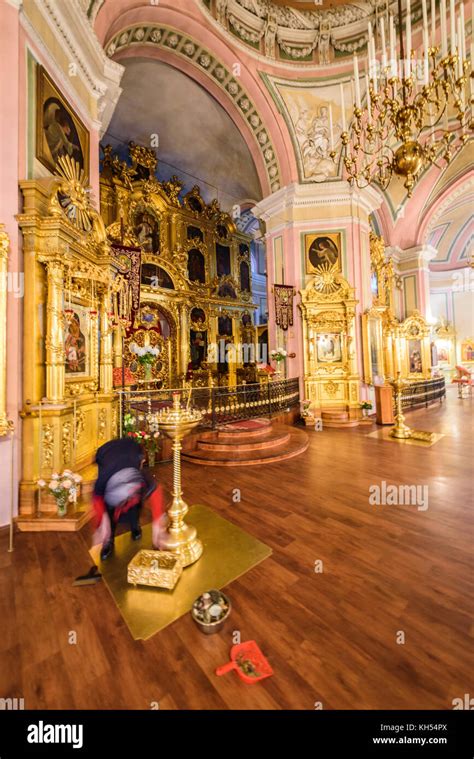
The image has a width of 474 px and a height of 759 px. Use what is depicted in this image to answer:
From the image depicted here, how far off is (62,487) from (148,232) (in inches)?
509

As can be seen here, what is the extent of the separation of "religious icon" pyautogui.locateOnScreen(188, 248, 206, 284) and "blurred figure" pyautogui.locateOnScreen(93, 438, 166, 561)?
14.0 m

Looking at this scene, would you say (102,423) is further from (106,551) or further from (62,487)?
(106,551)

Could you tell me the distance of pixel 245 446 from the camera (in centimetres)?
620

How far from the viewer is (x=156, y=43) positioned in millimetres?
8258

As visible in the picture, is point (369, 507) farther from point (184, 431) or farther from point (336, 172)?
point (336, 172)

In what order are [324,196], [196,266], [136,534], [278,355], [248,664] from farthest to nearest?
1. [196,266]
2. [324,196]
3. [278,355]
4. [136,534]
5. [248,664]

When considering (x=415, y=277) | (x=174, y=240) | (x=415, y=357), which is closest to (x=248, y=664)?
(x=174, y=240)

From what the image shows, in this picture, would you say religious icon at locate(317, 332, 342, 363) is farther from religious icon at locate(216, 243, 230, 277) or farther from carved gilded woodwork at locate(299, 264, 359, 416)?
religious icon at locate(216, 243, 230, 277)

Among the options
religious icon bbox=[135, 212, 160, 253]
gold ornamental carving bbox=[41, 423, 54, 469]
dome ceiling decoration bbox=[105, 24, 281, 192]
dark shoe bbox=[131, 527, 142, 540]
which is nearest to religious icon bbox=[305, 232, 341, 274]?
dome ceiling decoration bbox=[105, 24, 281, 192]

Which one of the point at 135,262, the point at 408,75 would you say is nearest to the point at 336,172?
the point at 408,75

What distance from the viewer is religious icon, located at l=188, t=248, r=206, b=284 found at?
1545cm

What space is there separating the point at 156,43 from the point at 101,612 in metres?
12.3

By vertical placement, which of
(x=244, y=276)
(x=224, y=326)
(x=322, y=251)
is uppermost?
(x=244, y=276)

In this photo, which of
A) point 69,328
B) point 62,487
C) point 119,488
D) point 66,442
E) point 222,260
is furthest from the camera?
point 222,260
